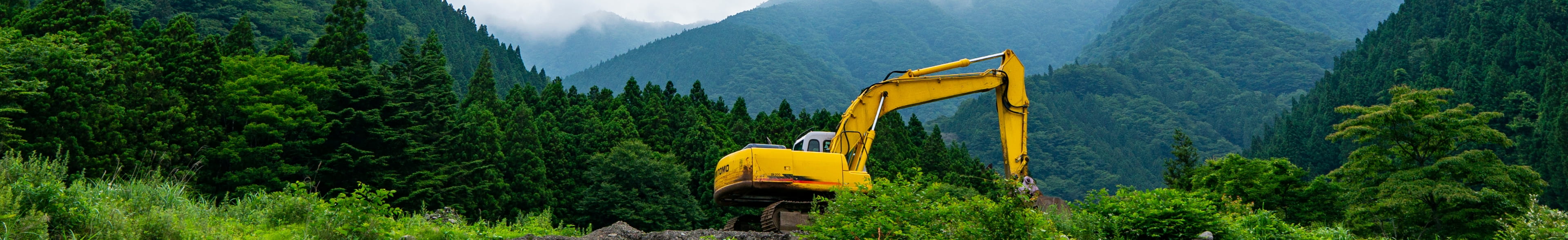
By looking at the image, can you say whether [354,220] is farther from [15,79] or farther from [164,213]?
[15,79]

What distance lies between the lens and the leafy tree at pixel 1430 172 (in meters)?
30.2

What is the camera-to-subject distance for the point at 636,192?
2013 inches

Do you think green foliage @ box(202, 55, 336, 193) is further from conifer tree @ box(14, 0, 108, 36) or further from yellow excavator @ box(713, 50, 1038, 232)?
yellow excavator @ box(713, 50, 1038, 232)

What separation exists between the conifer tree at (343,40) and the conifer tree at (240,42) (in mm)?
2629

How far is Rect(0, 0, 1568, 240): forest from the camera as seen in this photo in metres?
12.7

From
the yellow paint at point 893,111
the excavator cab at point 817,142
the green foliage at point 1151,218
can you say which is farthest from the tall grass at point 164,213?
the green foliage at point 1151,218

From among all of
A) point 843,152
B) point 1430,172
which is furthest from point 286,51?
point 1430,172

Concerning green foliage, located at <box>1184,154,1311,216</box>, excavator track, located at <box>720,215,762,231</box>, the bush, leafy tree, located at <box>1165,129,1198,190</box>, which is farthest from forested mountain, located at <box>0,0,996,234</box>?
leafy tree, located at <box>1165,129,1198,190</box>

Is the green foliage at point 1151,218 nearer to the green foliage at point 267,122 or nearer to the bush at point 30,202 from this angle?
the bush at point 30,202

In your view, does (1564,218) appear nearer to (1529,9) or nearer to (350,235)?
(350,235)

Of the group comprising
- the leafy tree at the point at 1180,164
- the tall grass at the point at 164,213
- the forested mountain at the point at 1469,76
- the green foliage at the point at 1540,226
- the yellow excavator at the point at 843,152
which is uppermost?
the forested mountain at the point at 1469,76

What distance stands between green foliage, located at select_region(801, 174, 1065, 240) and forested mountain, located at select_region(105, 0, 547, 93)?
40.3 m

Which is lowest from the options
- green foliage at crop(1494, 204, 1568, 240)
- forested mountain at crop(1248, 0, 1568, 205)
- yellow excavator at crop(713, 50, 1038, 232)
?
green foliage at crop(1494, 204, 1568, 240)

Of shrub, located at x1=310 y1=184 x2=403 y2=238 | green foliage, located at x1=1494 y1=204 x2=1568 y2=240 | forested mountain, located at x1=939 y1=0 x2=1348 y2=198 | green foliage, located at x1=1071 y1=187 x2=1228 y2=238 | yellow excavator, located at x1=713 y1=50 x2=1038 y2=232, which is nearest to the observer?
shrub, located at x1=310 y1=184 x2=403 y2=238
